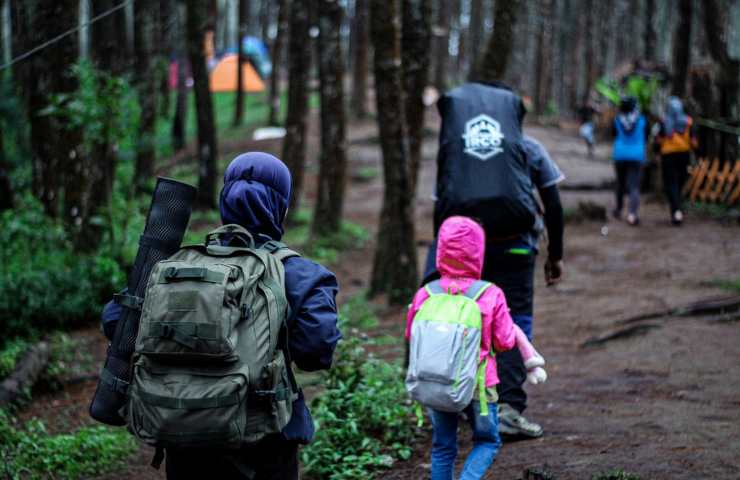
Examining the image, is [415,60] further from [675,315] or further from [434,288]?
[434,288]

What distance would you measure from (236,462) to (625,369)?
4742 millimetres

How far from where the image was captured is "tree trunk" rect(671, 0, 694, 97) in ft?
52.5

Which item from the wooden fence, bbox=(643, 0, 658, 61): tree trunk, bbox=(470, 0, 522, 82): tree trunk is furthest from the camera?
bbox=(643, 0, 658, 61): tree trunk

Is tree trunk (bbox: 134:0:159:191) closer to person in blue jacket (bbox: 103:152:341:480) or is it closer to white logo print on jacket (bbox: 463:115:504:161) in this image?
white logo print on jacket (bbox: 463:115:504:161)

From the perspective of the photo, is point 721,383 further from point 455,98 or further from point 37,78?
point 37,78

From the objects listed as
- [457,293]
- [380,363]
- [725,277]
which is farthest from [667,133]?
[457,293]

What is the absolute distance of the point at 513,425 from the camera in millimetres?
5191

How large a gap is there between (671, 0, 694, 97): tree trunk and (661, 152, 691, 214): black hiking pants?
2.91m

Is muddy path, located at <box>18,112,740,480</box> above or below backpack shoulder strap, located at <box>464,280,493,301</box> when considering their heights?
below

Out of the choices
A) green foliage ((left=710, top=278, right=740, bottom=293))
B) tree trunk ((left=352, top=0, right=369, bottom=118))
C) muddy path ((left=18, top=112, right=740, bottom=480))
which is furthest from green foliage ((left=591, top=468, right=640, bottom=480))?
tree trunk ((left=352, top=0, right=369, bottom=118))

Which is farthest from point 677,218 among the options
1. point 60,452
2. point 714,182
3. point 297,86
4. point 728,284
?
point 60,452

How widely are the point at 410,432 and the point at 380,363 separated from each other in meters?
0.74

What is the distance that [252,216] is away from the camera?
3.03m

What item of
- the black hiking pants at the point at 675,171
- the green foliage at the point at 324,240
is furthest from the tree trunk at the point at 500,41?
the green foliage at the point at 324,240
